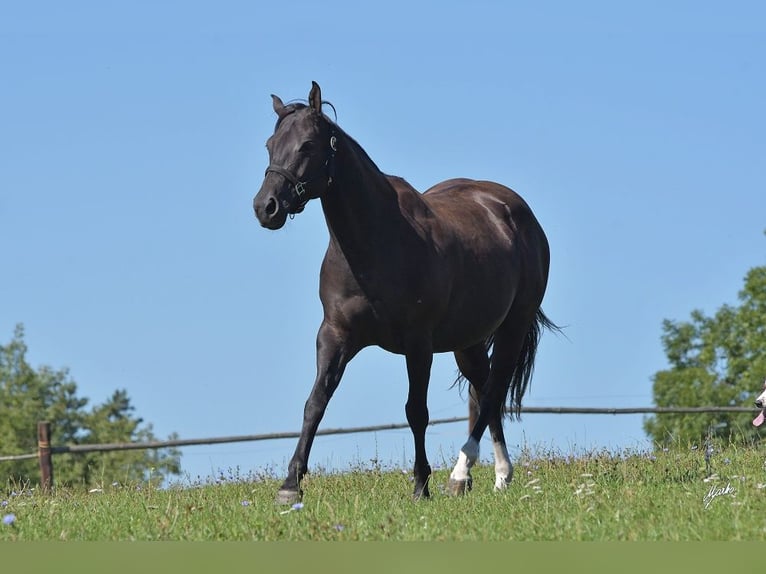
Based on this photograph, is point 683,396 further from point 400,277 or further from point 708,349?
point 400,277

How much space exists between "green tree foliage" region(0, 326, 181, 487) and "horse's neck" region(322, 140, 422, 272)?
3809cm

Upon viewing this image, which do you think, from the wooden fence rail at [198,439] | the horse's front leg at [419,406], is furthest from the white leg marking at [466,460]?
the wooden fence rail at [198,439]

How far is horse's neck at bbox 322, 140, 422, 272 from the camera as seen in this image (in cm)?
783

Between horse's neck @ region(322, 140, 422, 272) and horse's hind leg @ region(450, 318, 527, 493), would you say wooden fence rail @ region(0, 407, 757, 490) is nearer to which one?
horse's hind leg @ region(450, 318, 527, 493)

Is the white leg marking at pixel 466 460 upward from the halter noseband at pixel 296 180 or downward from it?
downward

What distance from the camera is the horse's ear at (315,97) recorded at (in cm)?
763

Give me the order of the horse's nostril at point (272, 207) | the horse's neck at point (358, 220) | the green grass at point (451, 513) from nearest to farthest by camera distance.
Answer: the green grass at point (451, 513) → the horse's nostril at point (272, 207) → the horse's neck at point (358, 220)

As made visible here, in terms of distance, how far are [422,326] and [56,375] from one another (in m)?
47.2

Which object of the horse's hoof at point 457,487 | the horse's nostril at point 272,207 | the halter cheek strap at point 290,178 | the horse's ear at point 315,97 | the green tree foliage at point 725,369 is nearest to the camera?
the horse's nostril at point 272,207

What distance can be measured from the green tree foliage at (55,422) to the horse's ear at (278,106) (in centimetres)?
3811

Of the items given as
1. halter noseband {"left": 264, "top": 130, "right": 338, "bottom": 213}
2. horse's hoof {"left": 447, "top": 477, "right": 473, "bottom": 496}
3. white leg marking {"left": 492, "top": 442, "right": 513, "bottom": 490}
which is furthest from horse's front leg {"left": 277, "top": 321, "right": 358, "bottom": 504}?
white leg marking {"left": 492, "top": 442, "right": 513, "bottom": 490}

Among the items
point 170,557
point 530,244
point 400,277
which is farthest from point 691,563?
point 530,244

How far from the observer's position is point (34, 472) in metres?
45.2

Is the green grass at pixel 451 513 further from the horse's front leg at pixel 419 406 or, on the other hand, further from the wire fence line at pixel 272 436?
the wire fence line at pixel 272 436
